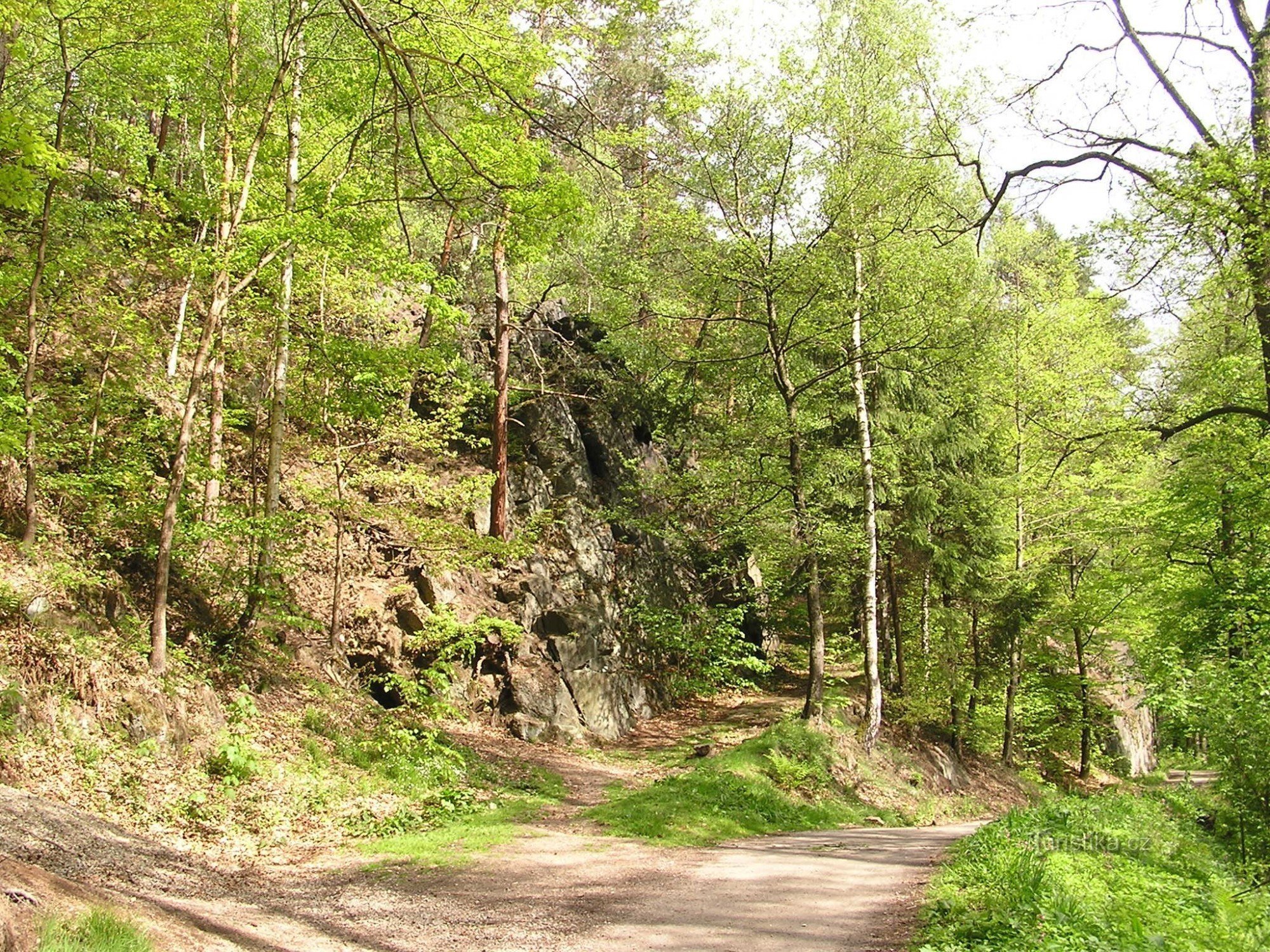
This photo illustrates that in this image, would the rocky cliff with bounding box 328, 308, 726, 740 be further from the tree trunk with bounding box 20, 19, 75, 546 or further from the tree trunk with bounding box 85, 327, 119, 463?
the tree trunk with bounding box 20, 19, 75, 546

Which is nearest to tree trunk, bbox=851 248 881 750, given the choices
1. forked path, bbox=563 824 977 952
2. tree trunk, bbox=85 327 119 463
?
forked path, bbox=563 824 977 952

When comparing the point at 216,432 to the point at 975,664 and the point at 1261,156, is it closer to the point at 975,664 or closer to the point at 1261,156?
the point at 1261,156

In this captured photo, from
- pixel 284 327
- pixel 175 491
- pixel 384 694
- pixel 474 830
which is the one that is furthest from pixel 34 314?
pixel 474 830

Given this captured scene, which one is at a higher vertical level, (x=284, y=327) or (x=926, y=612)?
(x=284, y=327)

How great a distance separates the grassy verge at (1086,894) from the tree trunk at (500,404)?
11174mm

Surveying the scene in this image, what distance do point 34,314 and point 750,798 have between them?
1160 cm

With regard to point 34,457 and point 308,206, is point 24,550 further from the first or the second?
point 308,206

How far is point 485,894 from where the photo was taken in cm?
693

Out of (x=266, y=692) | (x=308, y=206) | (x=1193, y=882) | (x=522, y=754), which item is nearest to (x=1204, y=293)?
(x=1193, y=882)

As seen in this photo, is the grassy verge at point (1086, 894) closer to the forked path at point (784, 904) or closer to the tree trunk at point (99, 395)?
the forked path at point (784, 904)

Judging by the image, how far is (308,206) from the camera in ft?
32.7

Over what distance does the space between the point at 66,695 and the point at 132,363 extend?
5.62 meters

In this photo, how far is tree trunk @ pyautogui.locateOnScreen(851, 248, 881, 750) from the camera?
15.6 m

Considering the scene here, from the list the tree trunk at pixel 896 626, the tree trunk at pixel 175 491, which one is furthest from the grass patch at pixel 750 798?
the tree trunk at pixel 175 491
